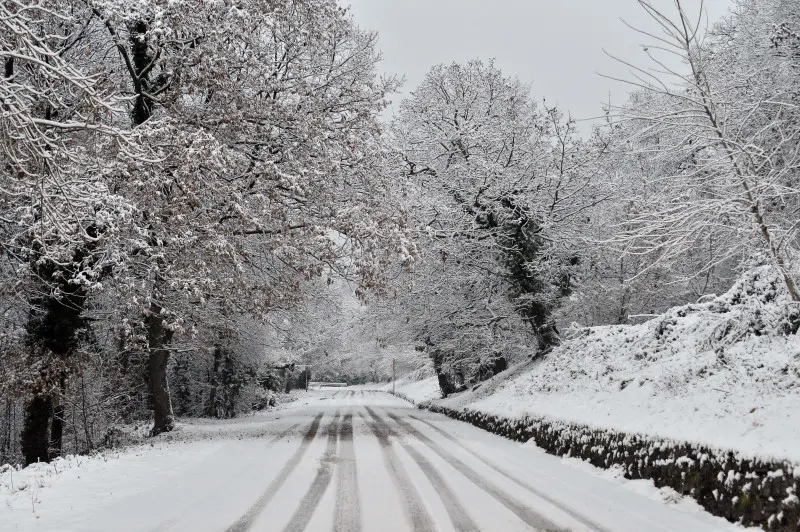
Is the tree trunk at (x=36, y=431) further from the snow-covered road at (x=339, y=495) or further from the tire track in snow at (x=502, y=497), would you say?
the tire track in snow at (x=502, y=497)

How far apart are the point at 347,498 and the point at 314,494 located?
0.50m

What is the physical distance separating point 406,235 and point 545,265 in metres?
7.63

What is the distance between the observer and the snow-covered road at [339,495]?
5.58 meters

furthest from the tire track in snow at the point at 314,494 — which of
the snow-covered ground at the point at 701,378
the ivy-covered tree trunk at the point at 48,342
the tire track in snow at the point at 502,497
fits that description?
the ivy-covered tree trunk at the point at 48,342

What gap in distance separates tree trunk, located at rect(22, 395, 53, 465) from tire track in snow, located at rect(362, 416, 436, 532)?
7197 mm

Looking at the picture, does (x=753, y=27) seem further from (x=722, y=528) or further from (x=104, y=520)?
(x=104, y=520)

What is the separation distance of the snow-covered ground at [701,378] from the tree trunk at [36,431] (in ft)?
35.7

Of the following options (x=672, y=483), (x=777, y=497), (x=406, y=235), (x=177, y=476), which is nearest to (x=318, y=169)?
(x=406, y=235)

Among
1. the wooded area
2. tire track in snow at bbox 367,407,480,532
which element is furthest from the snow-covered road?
the wooded area

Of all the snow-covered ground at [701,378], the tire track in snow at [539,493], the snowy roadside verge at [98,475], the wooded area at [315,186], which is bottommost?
the tire track in snow at [539,493]

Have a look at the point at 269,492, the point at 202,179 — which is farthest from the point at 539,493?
the point at 202,179

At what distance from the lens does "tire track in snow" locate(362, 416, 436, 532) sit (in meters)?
5.56

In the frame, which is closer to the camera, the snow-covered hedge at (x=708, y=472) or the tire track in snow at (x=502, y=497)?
the snow-covered hedge at (x=708, y=472)

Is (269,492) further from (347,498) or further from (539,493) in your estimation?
(539,493)
